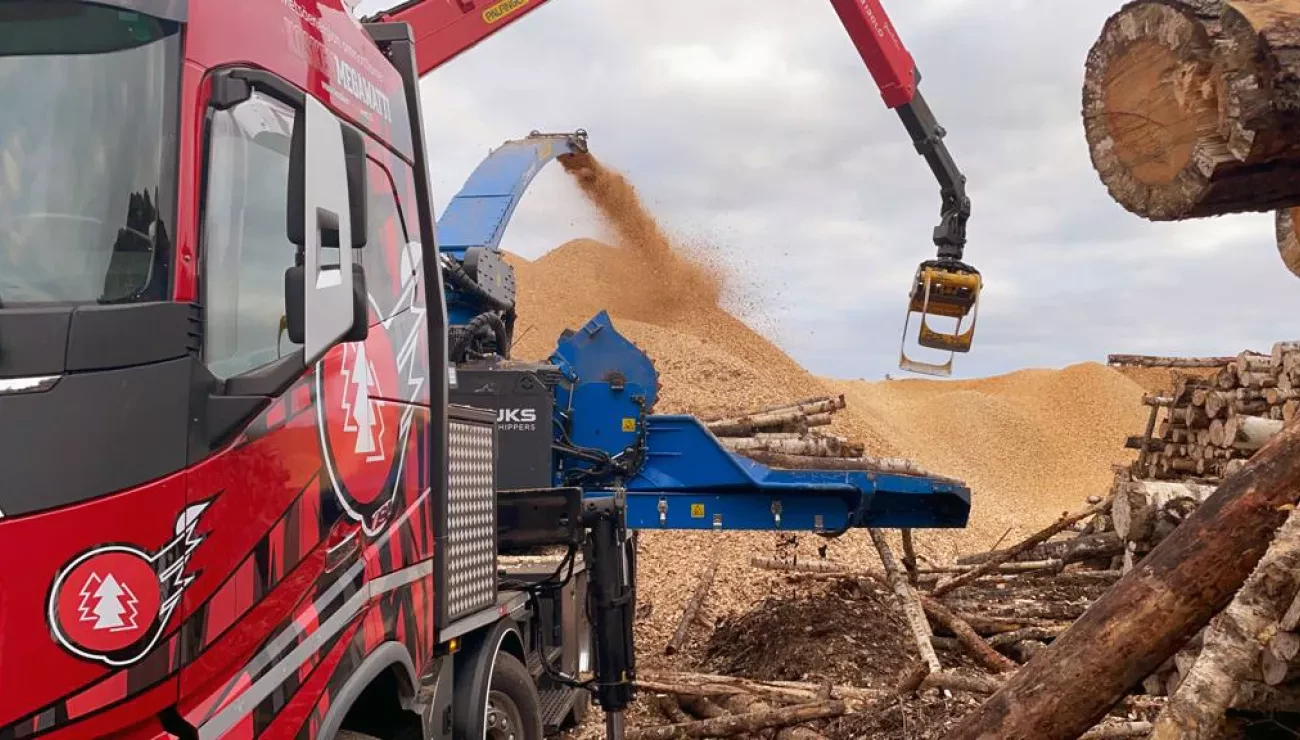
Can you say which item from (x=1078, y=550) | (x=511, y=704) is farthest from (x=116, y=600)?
(x=1078, y=550)

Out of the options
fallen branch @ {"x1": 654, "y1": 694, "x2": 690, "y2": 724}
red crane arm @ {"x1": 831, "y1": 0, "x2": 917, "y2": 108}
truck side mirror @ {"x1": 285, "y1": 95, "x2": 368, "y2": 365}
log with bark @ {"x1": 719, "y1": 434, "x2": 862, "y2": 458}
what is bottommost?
fallen branch @ {"x1": 654, "y1": 694, "x2": 690, "y2": 724}

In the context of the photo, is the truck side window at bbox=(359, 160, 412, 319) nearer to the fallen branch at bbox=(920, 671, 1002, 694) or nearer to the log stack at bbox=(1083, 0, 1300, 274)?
the log stack at bbox=(1083, 0, 1300, 274)

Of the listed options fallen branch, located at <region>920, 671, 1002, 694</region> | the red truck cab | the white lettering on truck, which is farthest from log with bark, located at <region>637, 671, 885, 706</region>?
the white lettering on truck

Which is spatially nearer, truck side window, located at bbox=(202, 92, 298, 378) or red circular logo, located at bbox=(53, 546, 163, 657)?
red circular logo, located at bbox=(53, 546, 163, 657)

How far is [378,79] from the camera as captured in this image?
3.75 metres

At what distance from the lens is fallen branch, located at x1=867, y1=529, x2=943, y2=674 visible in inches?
267

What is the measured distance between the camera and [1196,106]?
10.4ft

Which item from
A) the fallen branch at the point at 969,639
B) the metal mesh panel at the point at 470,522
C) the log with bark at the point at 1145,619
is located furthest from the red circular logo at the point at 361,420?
the fallen branch at the point at 969,639

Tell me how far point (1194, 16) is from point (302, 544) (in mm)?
2933

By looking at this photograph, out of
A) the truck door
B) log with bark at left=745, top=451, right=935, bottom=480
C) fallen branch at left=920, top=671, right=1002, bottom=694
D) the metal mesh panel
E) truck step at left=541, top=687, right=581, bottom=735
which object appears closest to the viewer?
the truck door

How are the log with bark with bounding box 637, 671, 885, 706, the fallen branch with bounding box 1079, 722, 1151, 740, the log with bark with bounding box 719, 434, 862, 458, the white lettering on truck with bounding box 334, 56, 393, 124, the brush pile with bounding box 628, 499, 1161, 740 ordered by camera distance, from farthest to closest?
1. the log with bark with bounding box 719, 434, 862, 458
2. the log with bark with bounding box 637, 671, 885, 706
3. the brush pile with bounding box 628, 499, 1161, 740
4. the fallen branch with bounding box 1079, 722, 1151, 740
5. the white lettering on truck with bounding box 334, 56, 393, 124

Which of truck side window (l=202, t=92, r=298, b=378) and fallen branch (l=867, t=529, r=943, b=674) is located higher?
truck side window (l=202, t=92, r=298, b=378)

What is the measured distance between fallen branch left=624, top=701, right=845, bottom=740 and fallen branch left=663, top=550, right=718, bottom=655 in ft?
8.64

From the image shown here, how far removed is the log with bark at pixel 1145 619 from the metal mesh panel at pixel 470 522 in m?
1.99
